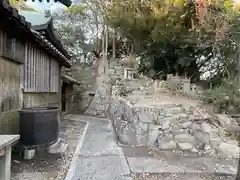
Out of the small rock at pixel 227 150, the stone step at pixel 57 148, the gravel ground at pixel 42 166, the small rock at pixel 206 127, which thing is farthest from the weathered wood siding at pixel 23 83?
the small rock at pixel 227 150

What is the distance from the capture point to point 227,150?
5527 millimetres

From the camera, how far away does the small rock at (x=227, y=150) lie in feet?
17.7

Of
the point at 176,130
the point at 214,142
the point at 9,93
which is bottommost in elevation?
the point at 214,142

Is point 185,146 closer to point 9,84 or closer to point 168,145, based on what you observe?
point 168,145

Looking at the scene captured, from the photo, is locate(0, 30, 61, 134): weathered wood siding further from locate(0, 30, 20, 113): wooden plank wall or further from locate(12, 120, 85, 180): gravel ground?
locate(12, 120, 85, 180): gravel ground

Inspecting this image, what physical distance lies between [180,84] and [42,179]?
7.35 m

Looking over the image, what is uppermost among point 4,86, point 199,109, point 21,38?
point 21,38

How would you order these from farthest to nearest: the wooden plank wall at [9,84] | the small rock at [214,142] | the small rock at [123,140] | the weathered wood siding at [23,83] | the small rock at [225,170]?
1. the small rock at [123,140]
2. the small rock at [214,142]
3. the weathered wood siding at [23,83]
4. the wooden plank wall at [9,84]
5. the small rock at [225,170]

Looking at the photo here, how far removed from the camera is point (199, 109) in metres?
7.27

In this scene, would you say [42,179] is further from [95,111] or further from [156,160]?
[95,111]

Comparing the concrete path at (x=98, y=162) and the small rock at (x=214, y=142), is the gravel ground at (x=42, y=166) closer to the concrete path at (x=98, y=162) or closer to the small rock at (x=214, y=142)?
the concrete path at (x=98, y=162)

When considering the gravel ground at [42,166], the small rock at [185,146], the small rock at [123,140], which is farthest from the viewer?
the small rock at [123,140]

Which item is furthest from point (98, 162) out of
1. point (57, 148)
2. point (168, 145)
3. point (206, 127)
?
point (206, 127)

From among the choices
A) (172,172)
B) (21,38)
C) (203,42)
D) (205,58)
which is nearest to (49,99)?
(21,38)
